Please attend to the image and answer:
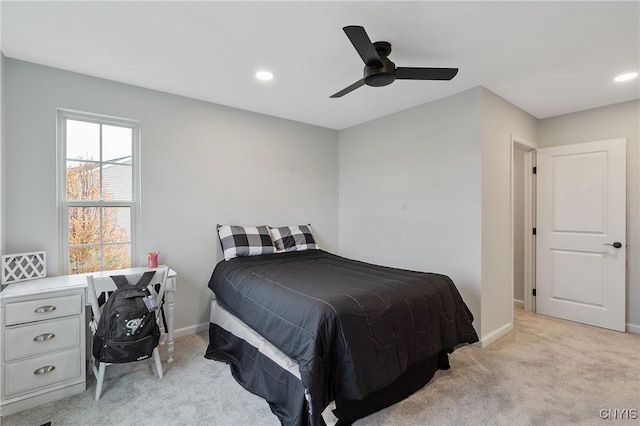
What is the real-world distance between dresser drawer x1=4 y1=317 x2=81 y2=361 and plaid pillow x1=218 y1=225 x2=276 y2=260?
4.53 ft

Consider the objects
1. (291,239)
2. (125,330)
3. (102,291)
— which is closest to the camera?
(125,330)

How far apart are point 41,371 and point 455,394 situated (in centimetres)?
284

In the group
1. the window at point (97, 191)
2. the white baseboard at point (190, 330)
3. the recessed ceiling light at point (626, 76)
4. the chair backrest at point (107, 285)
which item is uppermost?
the recessed ceiling light at point (626, 76)

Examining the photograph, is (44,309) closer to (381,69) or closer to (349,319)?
(349,319)

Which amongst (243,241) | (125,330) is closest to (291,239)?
(243,241)

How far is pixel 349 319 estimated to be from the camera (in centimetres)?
178

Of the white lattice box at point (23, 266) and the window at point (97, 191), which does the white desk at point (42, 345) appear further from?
the window at point (97, 191)

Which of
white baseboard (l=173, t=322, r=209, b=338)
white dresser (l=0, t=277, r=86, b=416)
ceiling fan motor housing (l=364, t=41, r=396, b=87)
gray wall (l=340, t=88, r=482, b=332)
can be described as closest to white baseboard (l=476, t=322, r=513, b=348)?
gray wall (l=340, t=88, r=482, b=332)

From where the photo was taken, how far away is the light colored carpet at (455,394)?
190cm

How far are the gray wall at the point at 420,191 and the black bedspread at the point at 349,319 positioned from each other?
0.84m

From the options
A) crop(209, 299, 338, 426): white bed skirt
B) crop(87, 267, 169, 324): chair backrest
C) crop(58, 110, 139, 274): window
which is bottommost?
crop(209, 299, 338, 426): white bed skirt

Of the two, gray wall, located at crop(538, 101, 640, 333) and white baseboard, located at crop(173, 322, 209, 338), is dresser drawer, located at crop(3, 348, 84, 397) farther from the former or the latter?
gray wall, located at crop(538, 101, 640, 333)

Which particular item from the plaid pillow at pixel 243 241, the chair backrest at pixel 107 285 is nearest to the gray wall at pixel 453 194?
the plaid pillow at pixel 243 241

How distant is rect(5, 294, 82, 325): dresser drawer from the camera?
197 cm
